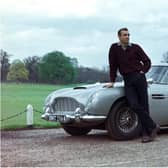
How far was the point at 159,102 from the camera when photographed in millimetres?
9945

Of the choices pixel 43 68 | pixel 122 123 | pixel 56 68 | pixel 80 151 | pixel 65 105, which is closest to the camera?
pixel 80 151

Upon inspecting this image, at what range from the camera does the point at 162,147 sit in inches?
329

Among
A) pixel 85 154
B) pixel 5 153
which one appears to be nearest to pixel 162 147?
pixel 85 154

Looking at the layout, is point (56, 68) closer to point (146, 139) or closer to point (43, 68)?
point (43, 68)

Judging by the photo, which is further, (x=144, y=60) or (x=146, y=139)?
(x=144, y=60)

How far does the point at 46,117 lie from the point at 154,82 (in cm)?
227

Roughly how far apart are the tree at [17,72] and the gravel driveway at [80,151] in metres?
17.4

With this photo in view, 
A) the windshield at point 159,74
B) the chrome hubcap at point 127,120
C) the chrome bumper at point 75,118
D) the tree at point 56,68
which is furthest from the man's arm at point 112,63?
the tree at point 56,68

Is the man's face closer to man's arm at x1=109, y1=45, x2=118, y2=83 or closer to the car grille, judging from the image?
man's arm at x1=109, y1=45, x2=118, y2=83

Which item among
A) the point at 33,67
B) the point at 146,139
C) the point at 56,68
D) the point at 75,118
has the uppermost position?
the point at 33,67

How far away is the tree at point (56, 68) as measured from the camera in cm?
2509

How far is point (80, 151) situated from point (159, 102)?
2.48m

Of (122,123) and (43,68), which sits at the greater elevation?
(43,68)

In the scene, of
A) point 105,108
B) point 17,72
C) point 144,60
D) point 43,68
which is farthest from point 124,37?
point 17,72
